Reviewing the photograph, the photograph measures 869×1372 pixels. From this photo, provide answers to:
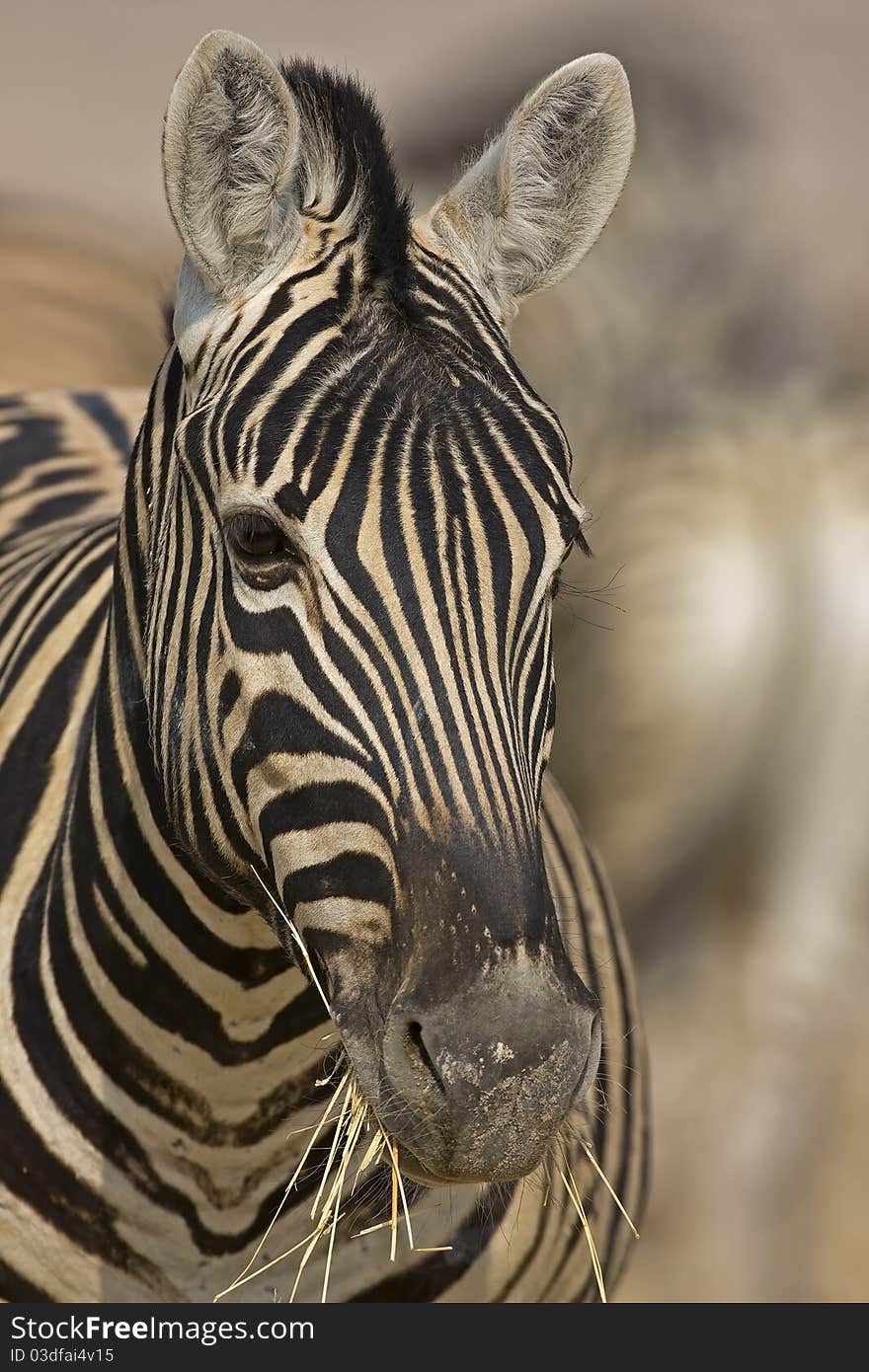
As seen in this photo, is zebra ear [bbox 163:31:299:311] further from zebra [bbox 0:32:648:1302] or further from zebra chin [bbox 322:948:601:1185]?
zebra chin [bbox 322:948:601:1185]

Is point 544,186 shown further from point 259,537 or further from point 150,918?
point 150,918

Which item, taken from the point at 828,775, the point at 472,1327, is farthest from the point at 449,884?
the point at 828,775

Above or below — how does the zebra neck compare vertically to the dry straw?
above

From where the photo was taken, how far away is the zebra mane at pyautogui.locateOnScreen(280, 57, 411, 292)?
221 centimetres

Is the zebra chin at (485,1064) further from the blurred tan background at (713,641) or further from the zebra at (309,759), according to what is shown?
the blurred tan background at (713,641)

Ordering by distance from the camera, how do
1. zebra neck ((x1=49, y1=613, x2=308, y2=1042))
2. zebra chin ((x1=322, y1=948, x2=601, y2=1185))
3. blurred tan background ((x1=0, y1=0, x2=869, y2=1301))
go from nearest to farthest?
zebra chin ((x1=322, y1=948, x2=601, y2=1185)) < zebra neck ((x1=49, y1=613, x2=308, y2=1042)) < blurred tan background ((x1=0, y1=0, x2=869, y2=1301))

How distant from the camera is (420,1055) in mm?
1832

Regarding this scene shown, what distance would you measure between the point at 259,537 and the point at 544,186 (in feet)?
3.13

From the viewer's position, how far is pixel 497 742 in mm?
1993

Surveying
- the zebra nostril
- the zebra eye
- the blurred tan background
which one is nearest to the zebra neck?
the zebra eye

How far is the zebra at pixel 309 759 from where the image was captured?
190 centimetres

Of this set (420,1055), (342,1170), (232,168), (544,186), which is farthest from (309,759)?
(544,186)

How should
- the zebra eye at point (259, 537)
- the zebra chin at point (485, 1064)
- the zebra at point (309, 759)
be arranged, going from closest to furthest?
the zebra chin at point (485, 1064)
the zebra at point (309, 759)
the zebra eye at point (259, 537)

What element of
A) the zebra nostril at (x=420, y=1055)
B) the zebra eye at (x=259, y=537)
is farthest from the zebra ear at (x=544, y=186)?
the zebra nostril at (x=420, y=1055)
